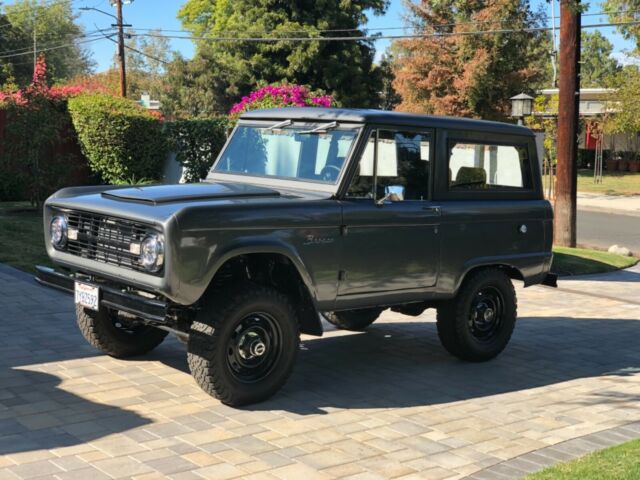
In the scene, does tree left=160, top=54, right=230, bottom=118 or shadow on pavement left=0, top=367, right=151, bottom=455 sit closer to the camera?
shadow on pavement left=0, top=367, right=151, bottom=455

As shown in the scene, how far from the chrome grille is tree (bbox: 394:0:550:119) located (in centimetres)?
3532

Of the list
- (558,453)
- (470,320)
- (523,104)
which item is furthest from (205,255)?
(523,104)

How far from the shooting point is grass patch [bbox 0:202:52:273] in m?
10.9

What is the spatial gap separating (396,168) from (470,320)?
1.67 m

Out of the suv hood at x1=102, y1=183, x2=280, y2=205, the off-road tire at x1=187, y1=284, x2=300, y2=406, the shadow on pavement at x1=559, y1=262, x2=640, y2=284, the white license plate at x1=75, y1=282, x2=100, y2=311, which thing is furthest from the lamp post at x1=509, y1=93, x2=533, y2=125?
the white license plate at x1=75, y1=282, x2=100, y2=311

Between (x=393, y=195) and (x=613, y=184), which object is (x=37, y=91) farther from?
(x=613, y=184)

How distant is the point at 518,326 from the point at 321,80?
32487mm

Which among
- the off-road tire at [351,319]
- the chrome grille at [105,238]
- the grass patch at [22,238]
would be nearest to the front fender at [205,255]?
the chrome grille at [105,238]

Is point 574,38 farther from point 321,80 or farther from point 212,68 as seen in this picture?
point 212,68

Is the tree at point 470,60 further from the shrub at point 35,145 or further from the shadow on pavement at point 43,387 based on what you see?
the shadow on pavement at point 43,387

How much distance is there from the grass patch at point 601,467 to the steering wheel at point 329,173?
272 cm

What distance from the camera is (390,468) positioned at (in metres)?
4.84

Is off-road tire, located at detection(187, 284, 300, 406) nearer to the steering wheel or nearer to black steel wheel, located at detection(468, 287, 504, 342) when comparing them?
the steering wheel

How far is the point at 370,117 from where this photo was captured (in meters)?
6.46
